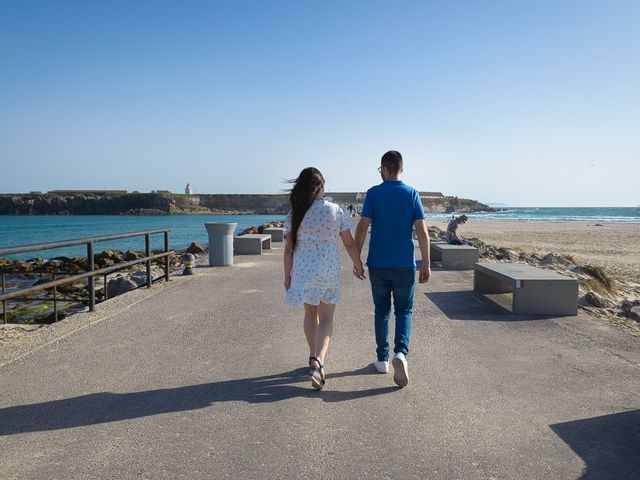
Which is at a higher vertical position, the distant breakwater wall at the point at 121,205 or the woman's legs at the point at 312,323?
the woman's legs at the point at 312,323

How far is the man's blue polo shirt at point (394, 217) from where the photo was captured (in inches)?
176

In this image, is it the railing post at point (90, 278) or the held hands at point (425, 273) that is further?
the railing post at point (90, 278)

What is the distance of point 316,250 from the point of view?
4.35 meters

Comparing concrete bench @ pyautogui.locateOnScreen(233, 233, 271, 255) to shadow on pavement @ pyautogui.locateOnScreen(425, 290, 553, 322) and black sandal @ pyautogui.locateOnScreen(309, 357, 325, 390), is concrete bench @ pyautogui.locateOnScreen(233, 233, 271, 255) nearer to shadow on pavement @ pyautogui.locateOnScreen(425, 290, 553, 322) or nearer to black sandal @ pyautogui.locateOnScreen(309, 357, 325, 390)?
shadow on pavement @ pyautogui.locateOnScreen(425, 290, 553, 322)

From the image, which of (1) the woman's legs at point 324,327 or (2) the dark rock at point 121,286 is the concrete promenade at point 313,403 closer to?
(1) the woman's legs at point 324,327

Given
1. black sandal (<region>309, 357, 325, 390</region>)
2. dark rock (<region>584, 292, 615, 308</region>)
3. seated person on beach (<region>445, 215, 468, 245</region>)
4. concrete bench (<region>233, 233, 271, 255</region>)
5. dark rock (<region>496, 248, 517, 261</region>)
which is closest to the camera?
black sandal (<region>309, 357, 325, 390</region>)

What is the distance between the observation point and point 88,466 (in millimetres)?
3014

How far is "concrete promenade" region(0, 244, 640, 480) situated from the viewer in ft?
10.1

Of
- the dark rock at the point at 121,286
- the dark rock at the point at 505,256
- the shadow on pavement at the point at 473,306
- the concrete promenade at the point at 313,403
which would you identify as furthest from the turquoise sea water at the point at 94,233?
the dark rock at the point at 505,256

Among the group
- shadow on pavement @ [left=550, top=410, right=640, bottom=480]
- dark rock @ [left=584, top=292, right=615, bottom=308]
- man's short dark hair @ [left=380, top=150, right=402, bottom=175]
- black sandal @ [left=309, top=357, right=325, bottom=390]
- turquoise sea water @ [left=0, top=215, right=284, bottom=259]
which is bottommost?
turquoise sea water @ [left=0, top=215, right=284, bottom=259]

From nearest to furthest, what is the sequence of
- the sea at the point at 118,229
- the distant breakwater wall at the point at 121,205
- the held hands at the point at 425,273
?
the held hands at the point at 425,273, the sea at the point at 118,229, the distant breakwater wall at the point at 121,205

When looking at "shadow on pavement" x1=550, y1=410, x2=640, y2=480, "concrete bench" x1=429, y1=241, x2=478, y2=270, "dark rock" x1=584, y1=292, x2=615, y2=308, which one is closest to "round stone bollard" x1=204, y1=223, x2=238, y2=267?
"concrete bench" x1=429, y1=241, x2=478, y2=270

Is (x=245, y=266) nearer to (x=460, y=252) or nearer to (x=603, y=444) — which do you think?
(x=460, y=252)

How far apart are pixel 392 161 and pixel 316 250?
3.31 ft
